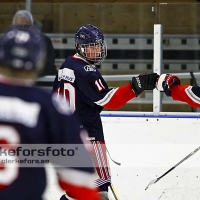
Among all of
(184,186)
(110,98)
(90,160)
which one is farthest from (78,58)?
(90,160)

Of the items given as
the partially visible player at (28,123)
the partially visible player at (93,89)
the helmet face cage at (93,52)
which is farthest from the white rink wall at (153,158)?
the partially visible player at (28,123)

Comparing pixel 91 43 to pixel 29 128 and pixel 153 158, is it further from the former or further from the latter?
pixel 29 128

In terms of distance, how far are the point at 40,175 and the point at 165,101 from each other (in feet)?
9.10

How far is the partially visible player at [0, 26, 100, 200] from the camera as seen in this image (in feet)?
4.98

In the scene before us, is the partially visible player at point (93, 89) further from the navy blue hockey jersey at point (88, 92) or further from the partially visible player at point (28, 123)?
the partially visible player at point (28, 123)

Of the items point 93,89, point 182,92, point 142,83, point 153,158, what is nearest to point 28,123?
point 93,89

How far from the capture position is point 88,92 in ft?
9.89

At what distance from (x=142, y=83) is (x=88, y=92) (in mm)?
261

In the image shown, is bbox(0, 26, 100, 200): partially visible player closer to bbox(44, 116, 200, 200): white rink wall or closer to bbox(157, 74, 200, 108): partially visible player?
bbox(157, 74, 200, 108): partially visible player

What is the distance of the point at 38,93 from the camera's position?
5.06 ft

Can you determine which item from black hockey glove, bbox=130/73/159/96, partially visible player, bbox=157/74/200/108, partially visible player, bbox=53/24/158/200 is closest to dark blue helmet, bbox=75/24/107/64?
partially visible player, bbox=53/24/158/200

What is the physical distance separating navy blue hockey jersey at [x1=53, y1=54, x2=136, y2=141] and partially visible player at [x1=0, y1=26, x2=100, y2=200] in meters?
1.45

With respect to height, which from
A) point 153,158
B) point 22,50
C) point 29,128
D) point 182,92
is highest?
point 22,50

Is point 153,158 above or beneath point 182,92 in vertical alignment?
beneath
